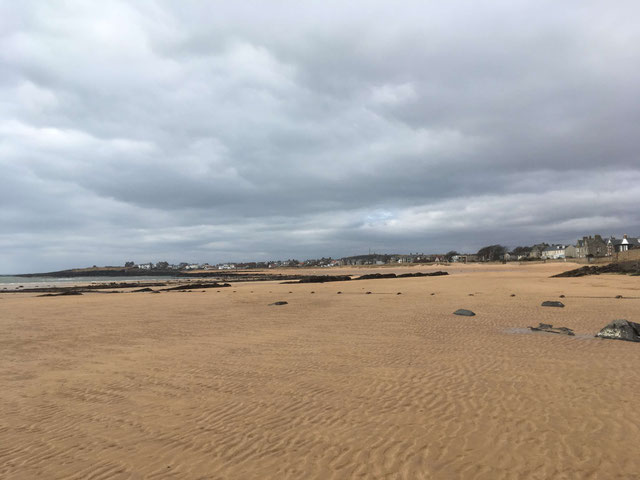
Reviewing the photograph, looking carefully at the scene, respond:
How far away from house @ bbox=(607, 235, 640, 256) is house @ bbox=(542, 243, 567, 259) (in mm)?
28855

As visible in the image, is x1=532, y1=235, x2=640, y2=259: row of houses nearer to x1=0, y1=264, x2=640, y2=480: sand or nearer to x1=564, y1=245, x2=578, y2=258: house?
x1=564, y1=245, x2=578, y2=258: house

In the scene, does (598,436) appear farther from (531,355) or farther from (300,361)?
(300,361)

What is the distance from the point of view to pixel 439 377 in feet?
29.2

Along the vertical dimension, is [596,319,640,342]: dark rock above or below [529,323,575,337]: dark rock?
above

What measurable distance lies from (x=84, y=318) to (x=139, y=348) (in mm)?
10642

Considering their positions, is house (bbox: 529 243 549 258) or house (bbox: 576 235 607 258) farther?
house (bbox: 529 243 549 258)

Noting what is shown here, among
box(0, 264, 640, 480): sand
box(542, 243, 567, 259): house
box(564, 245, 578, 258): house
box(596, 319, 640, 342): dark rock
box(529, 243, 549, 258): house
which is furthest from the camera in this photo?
box(529, 243, 549, 258): house

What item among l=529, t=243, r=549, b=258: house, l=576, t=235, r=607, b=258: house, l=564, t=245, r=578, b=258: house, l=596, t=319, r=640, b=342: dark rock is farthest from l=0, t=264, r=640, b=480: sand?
l=529, t=243, r=549, b=258: house

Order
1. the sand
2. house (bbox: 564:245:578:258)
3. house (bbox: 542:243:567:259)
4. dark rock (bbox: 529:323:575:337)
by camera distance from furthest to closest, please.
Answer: house (bbox: 542:243:567:259)
house (bbox: 564:245:578:258)
dark rock (bbox: 529:323:575:337)
the sand

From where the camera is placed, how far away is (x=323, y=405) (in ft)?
23.8

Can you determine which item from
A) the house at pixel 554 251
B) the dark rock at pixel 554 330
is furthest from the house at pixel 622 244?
the dark rock at pixel 554 330

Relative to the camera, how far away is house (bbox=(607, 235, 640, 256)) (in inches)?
4387

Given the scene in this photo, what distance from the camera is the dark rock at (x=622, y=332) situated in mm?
12500

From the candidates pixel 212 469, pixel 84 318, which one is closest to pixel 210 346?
pixel 212 469
